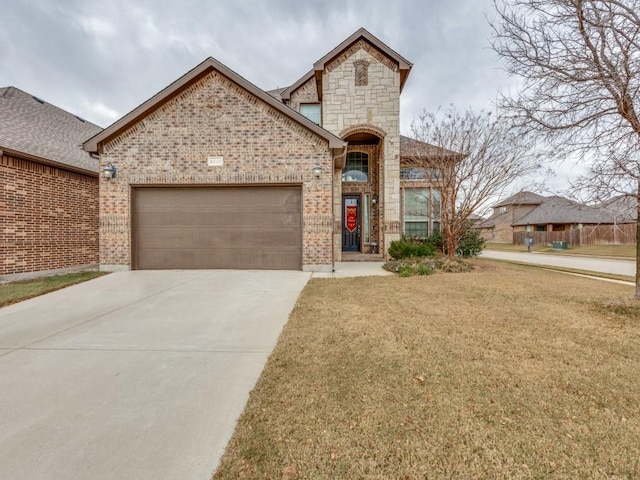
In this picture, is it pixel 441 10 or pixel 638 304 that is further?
pixel 441 10

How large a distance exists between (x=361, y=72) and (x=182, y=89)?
6809 mm

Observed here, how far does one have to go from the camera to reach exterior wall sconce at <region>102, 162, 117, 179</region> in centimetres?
825

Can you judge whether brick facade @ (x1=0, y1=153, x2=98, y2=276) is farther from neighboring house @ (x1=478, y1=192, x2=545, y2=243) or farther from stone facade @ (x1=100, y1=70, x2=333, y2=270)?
neighboring house @ (x1=478, y1=192, x2=545, y2=243)

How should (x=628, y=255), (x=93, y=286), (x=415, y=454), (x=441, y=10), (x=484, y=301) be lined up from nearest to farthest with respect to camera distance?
1. (x=415, y=454)
2. (x=484, y=301)
3. (x=93, y=286)
4. (x=441, y=10)
5. (x=628, y=255)

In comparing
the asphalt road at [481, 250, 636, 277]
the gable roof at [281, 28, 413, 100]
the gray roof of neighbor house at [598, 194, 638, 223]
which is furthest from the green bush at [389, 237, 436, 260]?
the gable roof at [281, 28, 413, 100]

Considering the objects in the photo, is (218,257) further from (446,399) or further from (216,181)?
(446,399)

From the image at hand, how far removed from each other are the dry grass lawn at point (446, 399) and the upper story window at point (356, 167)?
9.35 metres

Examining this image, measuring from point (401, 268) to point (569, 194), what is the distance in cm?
454

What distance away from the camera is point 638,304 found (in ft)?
16.0

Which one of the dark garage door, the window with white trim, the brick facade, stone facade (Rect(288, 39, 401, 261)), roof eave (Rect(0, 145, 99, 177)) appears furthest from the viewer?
the window with white trim

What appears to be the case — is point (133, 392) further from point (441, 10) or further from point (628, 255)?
point (628, 255)

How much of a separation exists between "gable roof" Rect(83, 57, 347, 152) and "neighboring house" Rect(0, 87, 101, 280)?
4.85ft

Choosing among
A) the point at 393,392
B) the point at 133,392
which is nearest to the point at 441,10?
the point at 393,392

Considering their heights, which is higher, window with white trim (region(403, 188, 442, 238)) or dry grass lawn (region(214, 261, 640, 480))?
window with white trim (region(403, 188, 442, 238))
